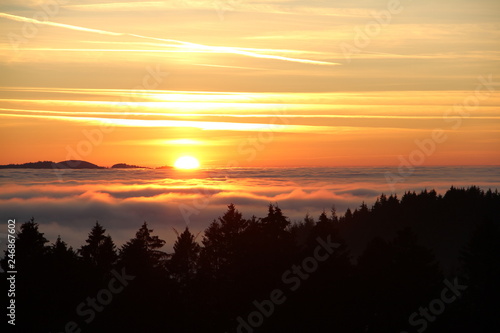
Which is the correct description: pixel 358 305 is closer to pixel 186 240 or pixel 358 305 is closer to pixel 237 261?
pixel 237 261

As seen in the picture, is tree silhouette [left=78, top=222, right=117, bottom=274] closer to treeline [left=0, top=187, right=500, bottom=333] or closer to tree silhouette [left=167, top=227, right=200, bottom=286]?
treeline [left=0, top=187, right=500, bottom=333]

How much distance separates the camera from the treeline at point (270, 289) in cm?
3950

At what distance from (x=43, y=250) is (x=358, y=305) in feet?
74.2

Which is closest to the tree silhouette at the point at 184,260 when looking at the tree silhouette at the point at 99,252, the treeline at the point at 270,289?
the treeline at the point at 270,289

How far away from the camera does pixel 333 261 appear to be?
1654 inches

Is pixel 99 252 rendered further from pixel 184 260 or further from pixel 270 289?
pixel 270 289

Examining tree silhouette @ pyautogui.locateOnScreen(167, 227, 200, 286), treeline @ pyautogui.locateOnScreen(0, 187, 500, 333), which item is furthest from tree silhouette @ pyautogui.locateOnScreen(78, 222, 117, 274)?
tree silhouette @ pyautogui.locateOnScreen(167, 227, 200, 286)

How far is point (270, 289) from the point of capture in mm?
42000

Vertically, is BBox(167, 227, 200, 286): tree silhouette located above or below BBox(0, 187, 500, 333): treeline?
above

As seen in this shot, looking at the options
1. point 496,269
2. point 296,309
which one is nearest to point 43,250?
point 296,309

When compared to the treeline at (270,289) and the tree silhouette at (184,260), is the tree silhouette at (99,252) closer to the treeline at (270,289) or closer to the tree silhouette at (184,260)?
the treeline at (270,289)

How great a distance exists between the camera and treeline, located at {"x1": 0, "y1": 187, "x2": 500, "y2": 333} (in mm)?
39500

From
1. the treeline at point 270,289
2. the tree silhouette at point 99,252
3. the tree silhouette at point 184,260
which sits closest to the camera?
the treeline at point 270,289

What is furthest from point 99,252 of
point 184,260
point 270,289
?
point 270,289
